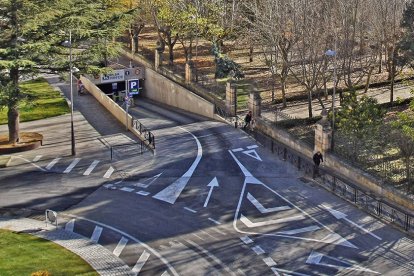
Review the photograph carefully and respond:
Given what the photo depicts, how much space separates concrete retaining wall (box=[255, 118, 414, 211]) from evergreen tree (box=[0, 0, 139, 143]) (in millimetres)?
11999

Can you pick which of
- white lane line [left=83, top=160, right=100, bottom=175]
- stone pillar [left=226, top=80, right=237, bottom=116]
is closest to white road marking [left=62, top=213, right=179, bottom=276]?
white lane line [left=83, top=160, right=100, bottom=175]

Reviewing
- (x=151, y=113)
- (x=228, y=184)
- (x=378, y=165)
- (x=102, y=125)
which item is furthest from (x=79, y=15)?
(x=378, y=165)

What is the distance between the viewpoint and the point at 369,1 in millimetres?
43562

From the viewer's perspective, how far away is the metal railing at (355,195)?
1017 inches

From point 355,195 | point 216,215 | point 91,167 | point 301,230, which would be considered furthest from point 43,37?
point 355,195

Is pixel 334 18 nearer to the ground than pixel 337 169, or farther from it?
→ farther from it

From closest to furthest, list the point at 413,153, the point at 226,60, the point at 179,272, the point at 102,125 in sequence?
the point at 179,272
the point at 413,153
the point at 102,125
the point at 226,60

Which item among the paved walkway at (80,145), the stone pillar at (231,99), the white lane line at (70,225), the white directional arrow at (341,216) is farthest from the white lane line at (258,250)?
the stone pillar at (231,99)

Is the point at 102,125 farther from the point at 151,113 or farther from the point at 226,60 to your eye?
the point at 226,60

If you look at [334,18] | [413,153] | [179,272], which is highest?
[334,18]

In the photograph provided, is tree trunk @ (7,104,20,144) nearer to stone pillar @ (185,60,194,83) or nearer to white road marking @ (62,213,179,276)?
white road marking @ (62,213,179,276)

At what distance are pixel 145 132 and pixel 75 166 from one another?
20.7ft

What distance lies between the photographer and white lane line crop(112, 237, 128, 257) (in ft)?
76.8

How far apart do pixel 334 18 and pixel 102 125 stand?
1771 cm
